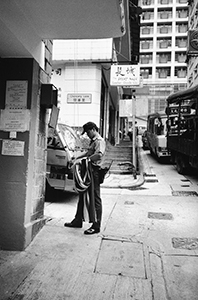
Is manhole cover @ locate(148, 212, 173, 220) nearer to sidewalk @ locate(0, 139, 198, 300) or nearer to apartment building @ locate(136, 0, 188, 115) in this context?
sidewalk @ locate(0, 139, 198, 300)

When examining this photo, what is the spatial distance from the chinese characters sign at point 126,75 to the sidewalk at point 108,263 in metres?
6.85

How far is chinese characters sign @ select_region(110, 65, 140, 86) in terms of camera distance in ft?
36.8

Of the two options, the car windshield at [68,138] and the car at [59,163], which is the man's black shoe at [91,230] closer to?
the car at [59,163]

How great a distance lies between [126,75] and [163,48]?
46534mm

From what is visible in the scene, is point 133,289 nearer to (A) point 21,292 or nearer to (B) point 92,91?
(A) point 21,292

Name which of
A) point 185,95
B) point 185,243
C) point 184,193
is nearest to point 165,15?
point 185,95

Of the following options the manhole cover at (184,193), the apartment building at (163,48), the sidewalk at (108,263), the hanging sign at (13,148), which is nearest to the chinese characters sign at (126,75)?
the manhole cover at (184,193)

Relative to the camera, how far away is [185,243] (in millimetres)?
4441

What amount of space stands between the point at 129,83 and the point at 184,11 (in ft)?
160

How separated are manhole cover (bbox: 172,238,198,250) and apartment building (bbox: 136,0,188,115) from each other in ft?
154

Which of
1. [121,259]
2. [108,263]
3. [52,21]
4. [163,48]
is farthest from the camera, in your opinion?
[163,48]

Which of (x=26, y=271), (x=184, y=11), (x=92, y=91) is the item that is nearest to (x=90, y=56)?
(x=92, y=91)

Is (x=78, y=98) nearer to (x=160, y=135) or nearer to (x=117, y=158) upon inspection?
(x=117, y=158)

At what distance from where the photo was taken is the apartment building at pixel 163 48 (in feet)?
167
